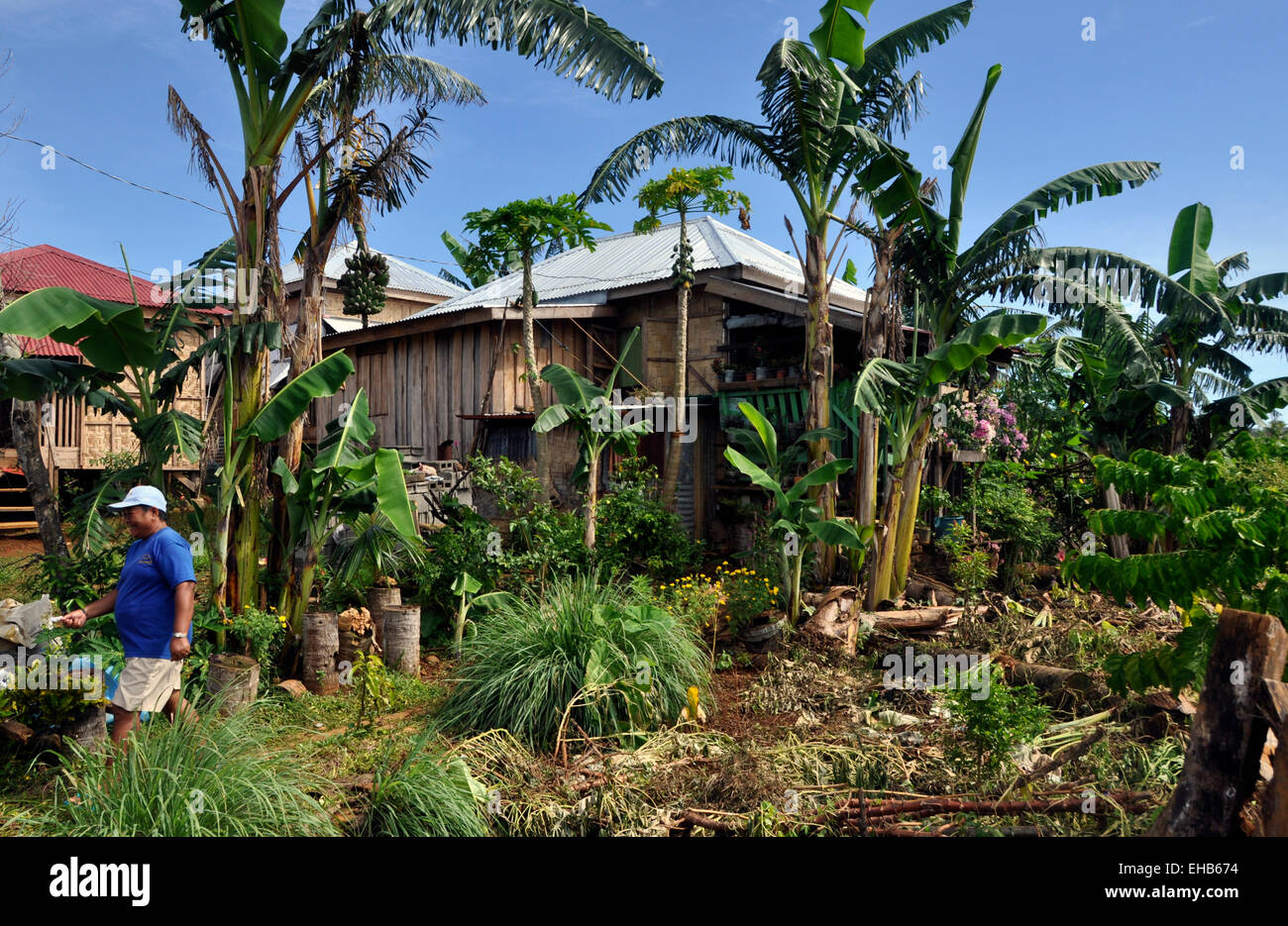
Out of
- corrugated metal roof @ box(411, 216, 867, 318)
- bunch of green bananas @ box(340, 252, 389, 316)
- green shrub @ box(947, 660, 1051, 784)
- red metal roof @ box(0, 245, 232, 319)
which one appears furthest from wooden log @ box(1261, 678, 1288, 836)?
red metal roof @ box(0, 245, 232, 319)

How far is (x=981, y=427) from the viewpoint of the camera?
35.3 ft

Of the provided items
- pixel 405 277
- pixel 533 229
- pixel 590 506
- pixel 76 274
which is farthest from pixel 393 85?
pixel 405 277

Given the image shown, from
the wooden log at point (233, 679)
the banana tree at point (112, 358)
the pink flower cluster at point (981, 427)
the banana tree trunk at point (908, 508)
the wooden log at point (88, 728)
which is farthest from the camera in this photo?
the pink flower cluster at point (981, 427)

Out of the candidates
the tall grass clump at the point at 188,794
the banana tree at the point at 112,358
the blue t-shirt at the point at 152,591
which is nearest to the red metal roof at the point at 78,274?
the banana tree at the point at 112,358

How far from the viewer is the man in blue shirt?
515 cm

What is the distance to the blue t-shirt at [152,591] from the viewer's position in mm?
5152

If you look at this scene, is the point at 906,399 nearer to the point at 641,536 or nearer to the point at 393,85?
the point at 641,536

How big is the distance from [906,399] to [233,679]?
719 cm

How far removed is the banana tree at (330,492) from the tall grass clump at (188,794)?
273cm

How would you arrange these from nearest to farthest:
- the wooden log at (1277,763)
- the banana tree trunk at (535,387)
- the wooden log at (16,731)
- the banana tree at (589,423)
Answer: the wooden log at (1277,763)
the wooden log at (16,731)
the banana tree at (589,423)
the banana tree trunk at (535,387)

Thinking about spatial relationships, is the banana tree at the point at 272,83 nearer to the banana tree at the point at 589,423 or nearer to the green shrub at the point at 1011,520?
the banana tree at the point at 589,423

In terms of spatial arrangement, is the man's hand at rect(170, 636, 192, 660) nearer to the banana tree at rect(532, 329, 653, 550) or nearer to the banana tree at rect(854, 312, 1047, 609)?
the banana tree at rect(532, 329, 653, 550)

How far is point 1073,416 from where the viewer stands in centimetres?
1358
